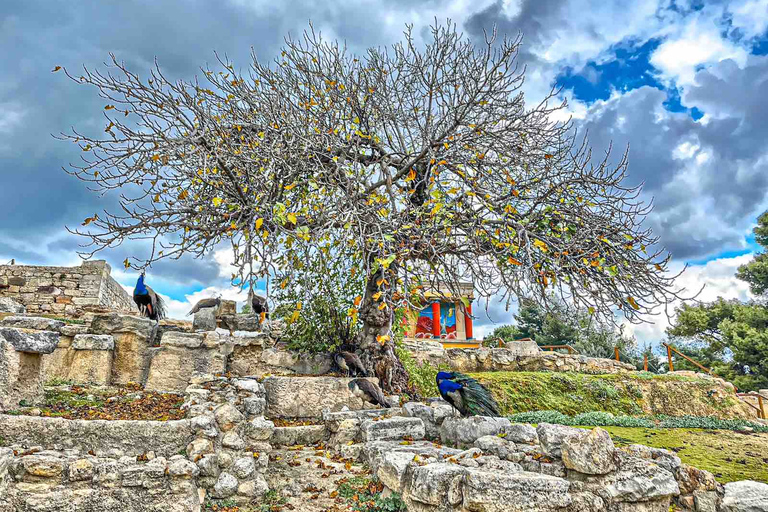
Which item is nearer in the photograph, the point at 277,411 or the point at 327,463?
the point at 327,463

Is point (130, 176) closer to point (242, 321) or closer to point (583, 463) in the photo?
point (242, 321)

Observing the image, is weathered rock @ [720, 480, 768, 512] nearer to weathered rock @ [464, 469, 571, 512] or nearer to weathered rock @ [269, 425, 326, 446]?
weathered rock @ [464, 469, 571, 512]

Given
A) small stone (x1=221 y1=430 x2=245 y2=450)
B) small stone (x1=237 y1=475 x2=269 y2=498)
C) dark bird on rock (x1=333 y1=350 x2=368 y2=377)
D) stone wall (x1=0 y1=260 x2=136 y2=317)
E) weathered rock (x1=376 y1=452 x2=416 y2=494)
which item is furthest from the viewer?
stone wall (x1=0 y1=260 x2=136 y2=317)

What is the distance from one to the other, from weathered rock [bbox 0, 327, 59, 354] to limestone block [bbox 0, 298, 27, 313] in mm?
6936

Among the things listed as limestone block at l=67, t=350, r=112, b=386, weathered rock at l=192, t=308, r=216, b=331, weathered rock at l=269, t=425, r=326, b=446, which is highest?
weathered rock at l=192, t=308, r=216, b=331

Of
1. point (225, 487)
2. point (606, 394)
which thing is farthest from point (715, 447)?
point (225, 487)

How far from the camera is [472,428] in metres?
5.37

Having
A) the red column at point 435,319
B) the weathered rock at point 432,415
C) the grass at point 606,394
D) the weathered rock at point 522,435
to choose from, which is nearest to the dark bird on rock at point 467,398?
the weathered rock at point 522,435

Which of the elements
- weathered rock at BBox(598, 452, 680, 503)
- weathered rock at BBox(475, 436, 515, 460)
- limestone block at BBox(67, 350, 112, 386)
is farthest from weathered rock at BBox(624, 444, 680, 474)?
limestone block at BBox(67, 350, 112, 386)

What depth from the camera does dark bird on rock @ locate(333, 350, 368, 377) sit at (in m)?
7.62

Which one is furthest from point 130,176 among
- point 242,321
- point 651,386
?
point 651,386

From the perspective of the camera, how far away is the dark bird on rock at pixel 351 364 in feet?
25.0

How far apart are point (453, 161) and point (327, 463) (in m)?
4.79

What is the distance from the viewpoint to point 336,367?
319 inches
